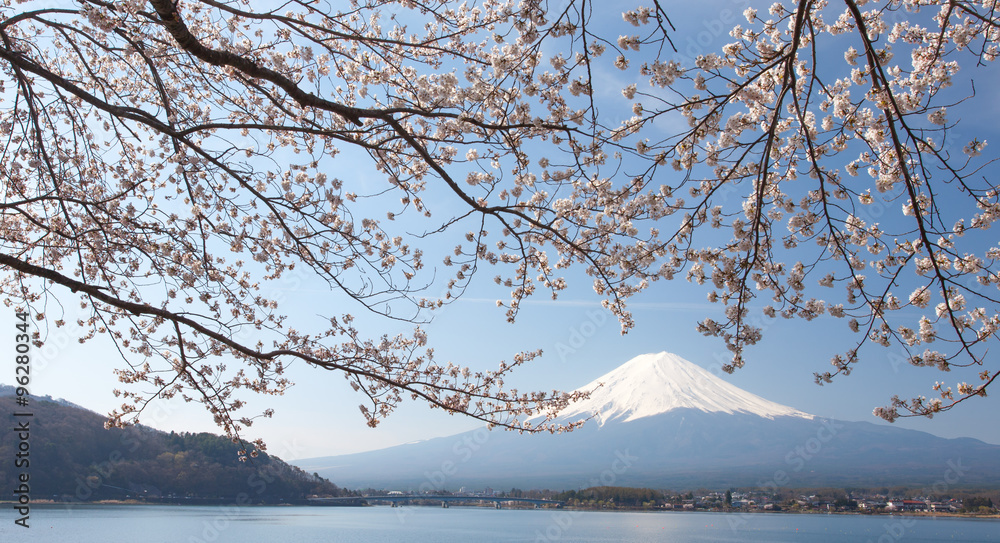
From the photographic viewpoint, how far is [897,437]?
281 feet

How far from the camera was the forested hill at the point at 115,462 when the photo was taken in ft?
69.3

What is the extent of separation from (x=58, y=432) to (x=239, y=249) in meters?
24.1

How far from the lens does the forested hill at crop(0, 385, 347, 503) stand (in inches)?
832

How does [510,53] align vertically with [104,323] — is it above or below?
above

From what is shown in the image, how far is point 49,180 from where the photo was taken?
4023mm

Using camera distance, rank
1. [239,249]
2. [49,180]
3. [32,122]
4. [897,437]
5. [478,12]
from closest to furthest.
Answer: [478,12], [239,249], [32,122], [49,180], [897,437]

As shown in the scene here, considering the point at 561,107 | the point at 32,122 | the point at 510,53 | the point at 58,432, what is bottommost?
the point at 58,432

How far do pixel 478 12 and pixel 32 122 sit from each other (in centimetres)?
317

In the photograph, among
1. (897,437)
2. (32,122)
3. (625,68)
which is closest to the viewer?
(625,68)

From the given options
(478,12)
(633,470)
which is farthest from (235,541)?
(633,470)

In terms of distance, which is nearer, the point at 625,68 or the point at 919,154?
the point at 919,154

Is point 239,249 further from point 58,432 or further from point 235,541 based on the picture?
point 235,541

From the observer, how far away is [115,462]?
26.2m

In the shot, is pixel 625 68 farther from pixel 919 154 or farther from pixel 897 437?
pixel 897 437
